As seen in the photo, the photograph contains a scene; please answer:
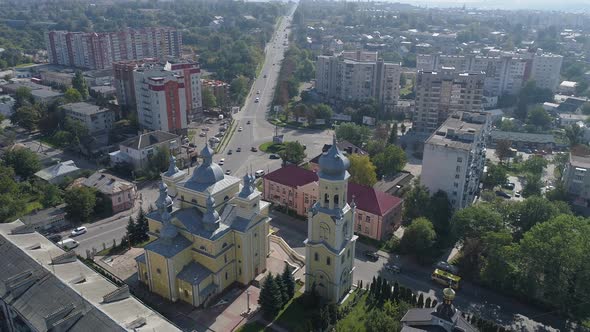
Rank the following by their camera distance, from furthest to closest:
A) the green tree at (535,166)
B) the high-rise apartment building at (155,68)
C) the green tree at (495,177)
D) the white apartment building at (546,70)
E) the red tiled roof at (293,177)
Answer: the white apartment building at (546,70), the high-rise apartment building at (155,68), the green tree at (535,166), the green tree at (495,177), the red tiled roof at (293,177)

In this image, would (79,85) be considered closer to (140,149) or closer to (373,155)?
(140,149)

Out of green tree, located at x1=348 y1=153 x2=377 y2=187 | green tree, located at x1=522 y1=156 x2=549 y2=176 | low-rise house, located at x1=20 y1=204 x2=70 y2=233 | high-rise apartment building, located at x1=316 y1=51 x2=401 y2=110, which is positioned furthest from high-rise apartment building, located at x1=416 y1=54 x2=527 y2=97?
low-rise house, located at x1=20 y1=204 x2=70 y2=233

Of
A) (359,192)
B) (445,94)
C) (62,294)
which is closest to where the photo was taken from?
(62,294)

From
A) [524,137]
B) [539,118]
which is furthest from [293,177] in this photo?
[539,118]

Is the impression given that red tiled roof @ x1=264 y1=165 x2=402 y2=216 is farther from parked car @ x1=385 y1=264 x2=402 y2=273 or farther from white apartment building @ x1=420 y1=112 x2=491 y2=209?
parked car @ x1=385 y1=264 x2=402 y2=273

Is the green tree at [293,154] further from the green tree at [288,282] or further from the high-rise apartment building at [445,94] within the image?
the high-rise apartment building at [445,94]

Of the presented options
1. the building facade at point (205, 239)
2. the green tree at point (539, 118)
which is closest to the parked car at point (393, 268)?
the building facade at point (205, 239)
